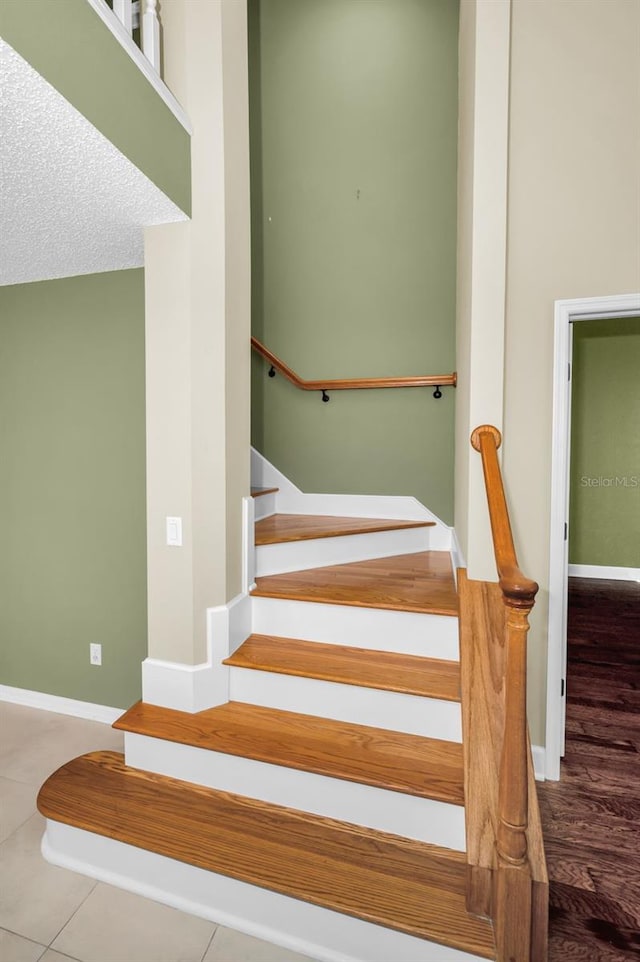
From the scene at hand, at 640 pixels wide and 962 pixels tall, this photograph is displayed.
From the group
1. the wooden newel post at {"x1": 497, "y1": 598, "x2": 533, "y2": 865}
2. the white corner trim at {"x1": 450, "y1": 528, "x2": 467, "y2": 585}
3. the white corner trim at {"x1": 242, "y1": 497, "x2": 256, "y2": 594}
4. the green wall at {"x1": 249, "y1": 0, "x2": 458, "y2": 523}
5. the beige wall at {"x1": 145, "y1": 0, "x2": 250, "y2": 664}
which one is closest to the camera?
the wooden newel post at {"x1": 497, "y1": 598, "x2": 533, "y2": 865}

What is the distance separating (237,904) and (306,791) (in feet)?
1.07

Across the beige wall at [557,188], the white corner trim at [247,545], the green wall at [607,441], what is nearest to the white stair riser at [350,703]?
the white corner trim at [247,545]

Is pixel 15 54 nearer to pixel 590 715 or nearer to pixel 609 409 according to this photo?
pixel 590 715

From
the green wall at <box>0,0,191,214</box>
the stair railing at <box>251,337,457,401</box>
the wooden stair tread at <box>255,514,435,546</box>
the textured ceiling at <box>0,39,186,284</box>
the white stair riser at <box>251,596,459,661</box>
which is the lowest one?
the white stair riser at <box>251,596,459,661</box>

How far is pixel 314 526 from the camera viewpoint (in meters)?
2.48

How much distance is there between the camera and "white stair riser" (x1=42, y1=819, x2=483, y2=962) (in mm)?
1161

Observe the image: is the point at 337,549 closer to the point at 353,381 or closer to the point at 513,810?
the point at 353,381

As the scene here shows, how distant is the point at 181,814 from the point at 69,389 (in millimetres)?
1892

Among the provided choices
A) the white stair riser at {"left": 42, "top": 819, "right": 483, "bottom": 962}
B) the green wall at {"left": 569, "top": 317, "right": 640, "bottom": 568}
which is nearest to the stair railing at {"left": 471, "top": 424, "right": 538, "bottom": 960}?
the white stair riser at {"left": 42, "top": 819, "right": 483, "bottom": 962}

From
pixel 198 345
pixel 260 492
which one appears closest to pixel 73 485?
pixel 260 492

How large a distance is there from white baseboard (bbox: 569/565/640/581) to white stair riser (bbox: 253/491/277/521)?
12.0 ft

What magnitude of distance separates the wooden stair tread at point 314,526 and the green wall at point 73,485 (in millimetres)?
625

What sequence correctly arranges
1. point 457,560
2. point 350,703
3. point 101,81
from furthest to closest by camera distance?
point 457,560 → point 350,703 → point 101,81

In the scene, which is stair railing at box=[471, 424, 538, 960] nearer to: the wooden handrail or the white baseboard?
the wooden handrail
